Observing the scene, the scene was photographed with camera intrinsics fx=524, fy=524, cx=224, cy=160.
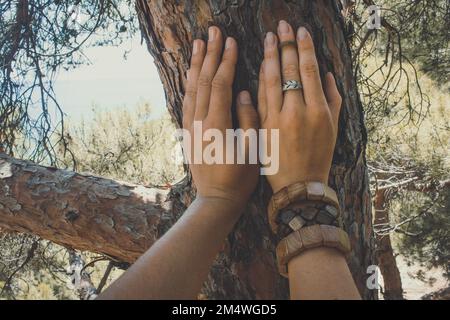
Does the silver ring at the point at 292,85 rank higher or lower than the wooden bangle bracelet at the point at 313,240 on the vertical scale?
higher

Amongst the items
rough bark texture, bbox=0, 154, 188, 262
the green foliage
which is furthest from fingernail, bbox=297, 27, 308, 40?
the green foliage

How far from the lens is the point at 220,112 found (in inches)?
37.4

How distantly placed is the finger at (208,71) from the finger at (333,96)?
8.2 inches

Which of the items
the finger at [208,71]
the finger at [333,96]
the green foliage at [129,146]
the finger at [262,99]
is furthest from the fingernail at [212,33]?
the green foliage at [129,146]

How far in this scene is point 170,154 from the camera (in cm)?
548

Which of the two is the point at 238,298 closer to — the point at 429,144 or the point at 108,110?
the point at 429,144

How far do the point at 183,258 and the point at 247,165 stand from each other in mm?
230

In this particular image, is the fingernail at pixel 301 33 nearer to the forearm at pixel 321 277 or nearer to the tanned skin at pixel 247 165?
the tanned skin at pixel 247 165

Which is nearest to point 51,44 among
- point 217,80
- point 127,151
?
point 217,80

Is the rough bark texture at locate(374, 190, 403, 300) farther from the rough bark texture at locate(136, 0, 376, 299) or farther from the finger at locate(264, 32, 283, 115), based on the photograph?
the finger at locate(264, 32, 283, 115)

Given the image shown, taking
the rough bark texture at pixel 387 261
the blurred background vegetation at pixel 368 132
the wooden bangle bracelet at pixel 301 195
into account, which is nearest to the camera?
the wooden bangle bracelet at pixel 301 195

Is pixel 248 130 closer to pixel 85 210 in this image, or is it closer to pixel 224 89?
pixel 224 89

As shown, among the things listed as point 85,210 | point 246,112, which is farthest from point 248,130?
point 85,210

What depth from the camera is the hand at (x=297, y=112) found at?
35.5 inches
